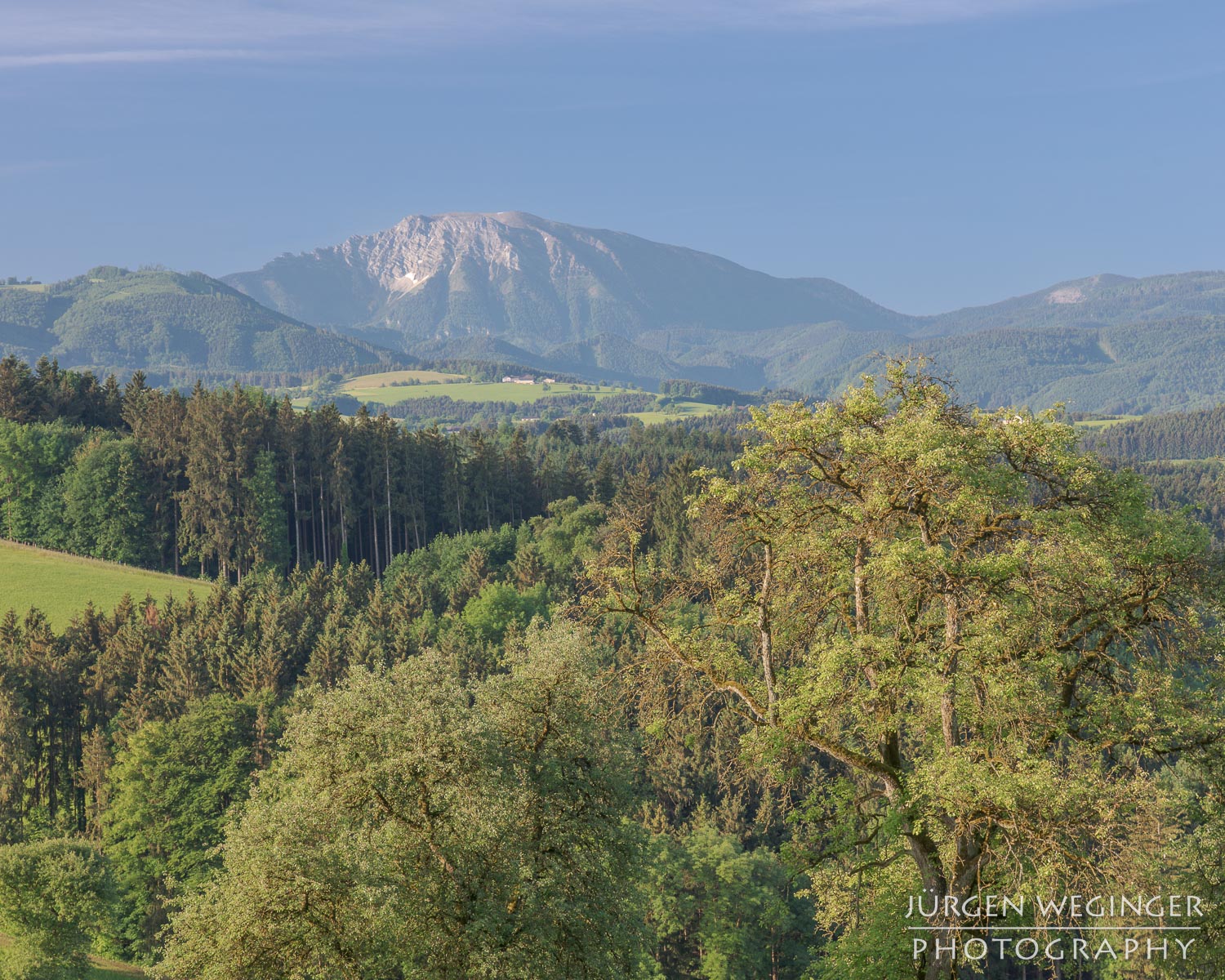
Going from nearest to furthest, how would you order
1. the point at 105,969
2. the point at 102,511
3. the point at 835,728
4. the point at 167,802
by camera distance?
the point at 835,728 < the point at 105,969 < the point at 167,802 < the point at 102,511

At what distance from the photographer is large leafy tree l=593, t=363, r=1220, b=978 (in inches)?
781

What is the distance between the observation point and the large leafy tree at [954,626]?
19.8 metres

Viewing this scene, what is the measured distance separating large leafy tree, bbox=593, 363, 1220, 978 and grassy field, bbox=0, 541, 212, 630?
87835 mm

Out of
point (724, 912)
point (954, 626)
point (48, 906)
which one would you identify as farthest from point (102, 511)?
point (954, 626)

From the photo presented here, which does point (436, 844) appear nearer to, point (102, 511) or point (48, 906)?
point (48, 906)

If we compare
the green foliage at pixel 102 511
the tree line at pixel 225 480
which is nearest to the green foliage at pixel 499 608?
the tree line at pixel 225 480

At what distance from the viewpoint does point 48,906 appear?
5212 centimetres

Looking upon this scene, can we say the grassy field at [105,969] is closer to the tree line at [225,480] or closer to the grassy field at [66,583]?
the grassy field at [66,583]

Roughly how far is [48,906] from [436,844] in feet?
120

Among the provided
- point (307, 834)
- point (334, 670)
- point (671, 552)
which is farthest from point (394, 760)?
point (671, 552)

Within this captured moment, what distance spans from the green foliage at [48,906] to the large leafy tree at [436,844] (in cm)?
3007

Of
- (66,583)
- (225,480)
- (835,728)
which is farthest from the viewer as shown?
(225,480)

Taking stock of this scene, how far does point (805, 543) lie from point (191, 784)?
58.0 m

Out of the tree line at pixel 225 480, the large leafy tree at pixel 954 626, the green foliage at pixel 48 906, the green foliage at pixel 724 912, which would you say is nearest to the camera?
the large leafy tree at pixel 954 626
